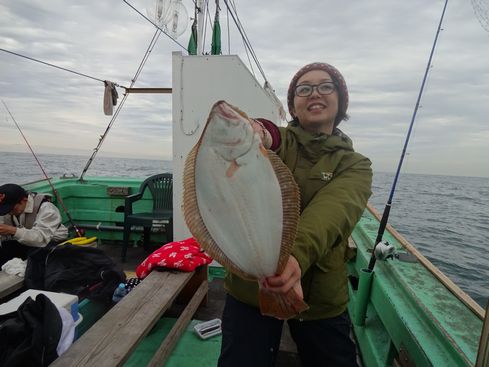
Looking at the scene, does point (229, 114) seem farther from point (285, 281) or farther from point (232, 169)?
point (285, 281)

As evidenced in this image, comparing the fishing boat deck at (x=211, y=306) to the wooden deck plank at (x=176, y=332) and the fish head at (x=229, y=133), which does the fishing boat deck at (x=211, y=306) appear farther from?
the fish head at (x=229, y=133)

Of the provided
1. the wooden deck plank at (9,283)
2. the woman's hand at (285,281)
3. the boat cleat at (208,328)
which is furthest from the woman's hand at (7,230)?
the woman's hand at (285,281)

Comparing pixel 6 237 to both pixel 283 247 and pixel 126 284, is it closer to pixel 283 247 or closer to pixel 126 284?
pixel 126 284

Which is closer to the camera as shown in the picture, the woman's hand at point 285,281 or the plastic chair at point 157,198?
the woman's hand at point 285,281

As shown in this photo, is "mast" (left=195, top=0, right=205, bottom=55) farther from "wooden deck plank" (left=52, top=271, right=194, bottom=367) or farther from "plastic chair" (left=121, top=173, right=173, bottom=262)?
"wooden deck plank" (left=52, top=271, right=194, bottom=367)

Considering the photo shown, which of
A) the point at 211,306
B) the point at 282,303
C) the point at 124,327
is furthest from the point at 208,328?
the point at 282,303

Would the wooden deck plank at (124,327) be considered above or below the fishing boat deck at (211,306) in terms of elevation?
above

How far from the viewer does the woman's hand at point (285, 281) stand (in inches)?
36.3

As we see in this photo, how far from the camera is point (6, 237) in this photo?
3273mm

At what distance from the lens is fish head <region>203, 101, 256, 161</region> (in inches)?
38.0

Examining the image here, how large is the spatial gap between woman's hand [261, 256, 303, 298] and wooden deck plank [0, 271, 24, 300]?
2.58 metres

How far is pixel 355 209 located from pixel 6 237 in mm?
3595

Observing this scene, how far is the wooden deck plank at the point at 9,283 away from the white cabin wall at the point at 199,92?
5.20 feet

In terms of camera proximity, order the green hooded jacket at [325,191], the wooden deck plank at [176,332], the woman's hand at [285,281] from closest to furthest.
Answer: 1. the woman's hand at [285,281]
2. the green hooded jacket at [325,191]
3. the wooden deck plank at [176,332]
